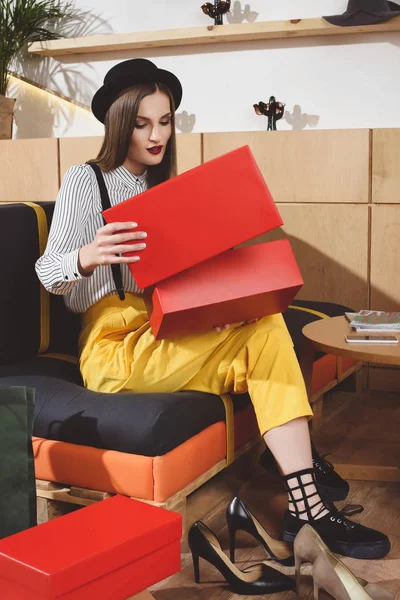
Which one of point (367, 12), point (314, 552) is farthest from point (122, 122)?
point (367, 12)

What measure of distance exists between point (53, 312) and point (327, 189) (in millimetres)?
1681

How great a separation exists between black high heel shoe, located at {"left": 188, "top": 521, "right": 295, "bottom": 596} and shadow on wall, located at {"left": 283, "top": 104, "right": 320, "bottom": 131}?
2880 mm

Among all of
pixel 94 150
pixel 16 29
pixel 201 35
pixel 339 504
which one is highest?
pixel 16 29

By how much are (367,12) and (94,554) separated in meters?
3.26

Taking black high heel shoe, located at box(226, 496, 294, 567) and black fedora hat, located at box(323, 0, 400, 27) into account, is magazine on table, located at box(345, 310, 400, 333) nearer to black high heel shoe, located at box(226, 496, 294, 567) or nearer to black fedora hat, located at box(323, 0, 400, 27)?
black high heel shoe, located at box(226, 496, 294, 567)

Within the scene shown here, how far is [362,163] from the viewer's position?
12.0ft

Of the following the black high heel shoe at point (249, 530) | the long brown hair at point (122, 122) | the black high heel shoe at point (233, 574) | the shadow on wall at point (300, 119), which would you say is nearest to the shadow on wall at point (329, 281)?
the shadow on wall at point (300, 119)

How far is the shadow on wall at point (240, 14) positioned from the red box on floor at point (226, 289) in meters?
2.64

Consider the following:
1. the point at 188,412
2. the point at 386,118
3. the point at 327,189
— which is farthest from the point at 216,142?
the point at 188,412

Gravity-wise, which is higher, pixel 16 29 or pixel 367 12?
pixel 16 29

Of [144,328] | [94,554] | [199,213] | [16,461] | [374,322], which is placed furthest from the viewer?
[374,322]

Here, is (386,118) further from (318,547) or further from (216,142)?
(318,547)

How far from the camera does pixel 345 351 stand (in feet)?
7.50

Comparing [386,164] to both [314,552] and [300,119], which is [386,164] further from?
[314,552]
